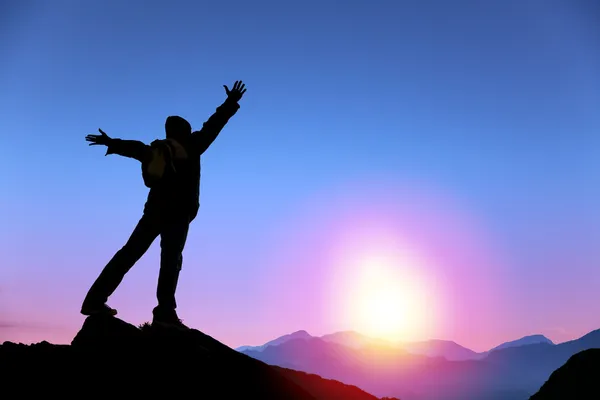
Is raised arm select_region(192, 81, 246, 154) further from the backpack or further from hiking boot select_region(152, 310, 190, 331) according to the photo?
hiking boot select_region(152, 310, 190, 331)

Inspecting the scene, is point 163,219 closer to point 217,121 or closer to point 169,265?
point 169,265

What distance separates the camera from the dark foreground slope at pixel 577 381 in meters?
45.1

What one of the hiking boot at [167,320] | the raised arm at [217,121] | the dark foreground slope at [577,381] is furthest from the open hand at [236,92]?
the dark foreground slope at [577,381]

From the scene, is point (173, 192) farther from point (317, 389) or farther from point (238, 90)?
point (317, 389)

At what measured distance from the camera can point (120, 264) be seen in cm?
726

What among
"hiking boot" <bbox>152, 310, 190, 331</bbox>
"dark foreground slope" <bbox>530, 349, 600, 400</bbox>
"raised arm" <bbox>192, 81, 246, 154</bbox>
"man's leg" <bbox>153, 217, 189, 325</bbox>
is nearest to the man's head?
"raised arm" <bbox>192, 81, 246, 154</bbox>

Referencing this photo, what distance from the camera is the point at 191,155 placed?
7.82 metres

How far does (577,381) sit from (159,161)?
171 feet

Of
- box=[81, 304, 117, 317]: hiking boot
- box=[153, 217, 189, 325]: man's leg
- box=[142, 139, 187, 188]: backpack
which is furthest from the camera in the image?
box=[153, 217, 189, 325]: man's leg

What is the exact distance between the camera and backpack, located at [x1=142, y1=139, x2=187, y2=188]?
7.38 meters

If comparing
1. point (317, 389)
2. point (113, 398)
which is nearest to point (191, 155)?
point (113, 398)

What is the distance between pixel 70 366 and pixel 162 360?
1270 mm

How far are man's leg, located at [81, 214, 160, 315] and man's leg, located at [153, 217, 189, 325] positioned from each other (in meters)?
0.19

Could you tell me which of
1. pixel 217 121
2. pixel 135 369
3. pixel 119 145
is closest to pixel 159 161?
pixel 119 145
